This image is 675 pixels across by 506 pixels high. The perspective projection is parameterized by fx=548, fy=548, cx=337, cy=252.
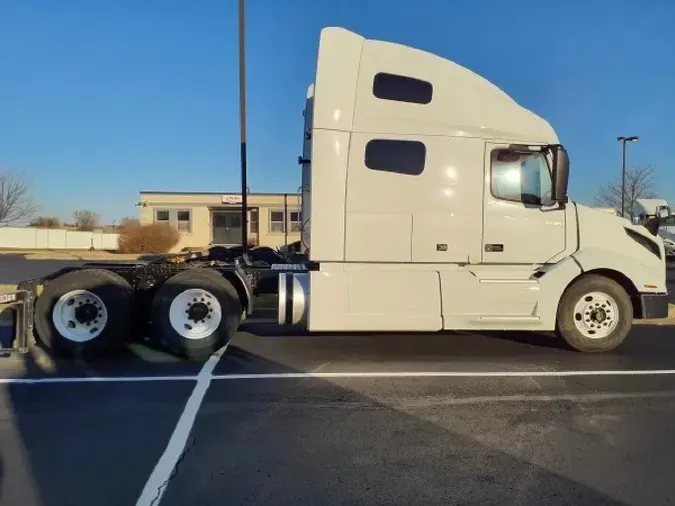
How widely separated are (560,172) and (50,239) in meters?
48.6

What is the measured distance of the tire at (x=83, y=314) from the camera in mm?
7148

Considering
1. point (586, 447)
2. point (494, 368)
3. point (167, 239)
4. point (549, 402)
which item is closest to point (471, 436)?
point (586, 447)

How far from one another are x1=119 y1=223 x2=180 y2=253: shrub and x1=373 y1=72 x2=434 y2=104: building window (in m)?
31.1

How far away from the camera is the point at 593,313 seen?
758 centimetres

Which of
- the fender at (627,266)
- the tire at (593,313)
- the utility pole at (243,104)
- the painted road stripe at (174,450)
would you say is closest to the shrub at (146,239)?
the utility pole at (243,104)

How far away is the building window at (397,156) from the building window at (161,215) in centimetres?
3616

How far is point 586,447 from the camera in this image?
4.45m

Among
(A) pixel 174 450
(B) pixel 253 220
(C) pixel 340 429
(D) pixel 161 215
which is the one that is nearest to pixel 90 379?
(A) pixel 174 450

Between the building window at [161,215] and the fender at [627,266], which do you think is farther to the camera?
the building window at [161,215]

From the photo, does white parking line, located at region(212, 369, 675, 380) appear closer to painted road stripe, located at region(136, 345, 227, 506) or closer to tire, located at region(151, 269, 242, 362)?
painted road stripe, located at region(136, 345, 227, 506)

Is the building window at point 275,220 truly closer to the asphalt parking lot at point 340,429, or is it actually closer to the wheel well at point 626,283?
the asphalt parking lot at point 340,429

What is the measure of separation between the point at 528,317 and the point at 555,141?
8.09 ft

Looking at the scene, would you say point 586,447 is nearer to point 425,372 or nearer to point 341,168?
point 425,372

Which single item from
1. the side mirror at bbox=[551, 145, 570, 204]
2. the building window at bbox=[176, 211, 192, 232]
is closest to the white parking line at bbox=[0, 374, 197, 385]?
the side mirror at bbox=[551, 145, 570, 204]
